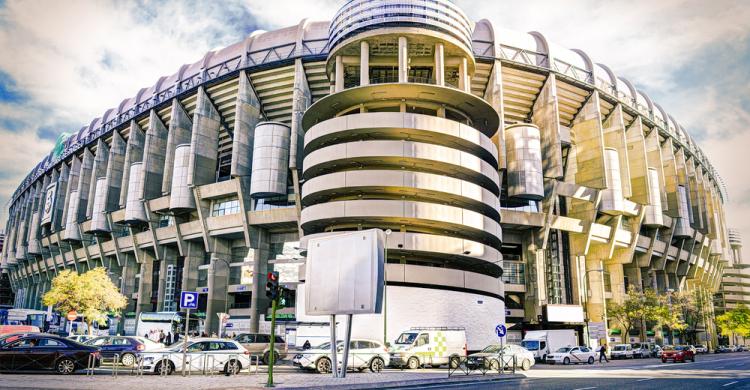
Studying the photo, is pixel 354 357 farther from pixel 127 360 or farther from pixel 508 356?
pixel 127 360

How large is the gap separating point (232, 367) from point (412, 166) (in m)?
30.5

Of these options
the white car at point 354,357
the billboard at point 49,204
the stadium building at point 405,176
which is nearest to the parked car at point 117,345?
the white car at point 354,357

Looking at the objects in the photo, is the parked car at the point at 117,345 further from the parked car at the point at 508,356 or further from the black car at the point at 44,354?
the parked car at the point at 508,356

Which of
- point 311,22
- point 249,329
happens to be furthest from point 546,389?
point 311,22

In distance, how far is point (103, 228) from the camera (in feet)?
241

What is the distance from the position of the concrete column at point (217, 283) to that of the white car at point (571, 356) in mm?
36350

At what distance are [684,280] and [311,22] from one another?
68351 millimetres

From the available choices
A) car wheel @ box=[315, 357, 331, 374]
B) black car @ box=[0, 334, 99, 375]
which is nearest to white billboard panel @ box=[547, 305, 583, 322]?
car wheel @ box=[315, 357, 331, 374]

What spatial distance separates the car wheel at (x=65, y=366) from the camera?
20702 mm

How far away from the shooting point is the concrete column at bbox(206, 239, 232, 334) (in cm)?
5970

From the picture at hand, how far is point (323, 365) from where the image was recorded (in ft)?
82.3

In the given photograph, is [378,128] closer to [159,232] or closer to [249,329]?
[249,329]

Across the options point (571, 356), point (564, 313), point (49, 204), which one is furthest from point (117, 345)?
point (49, 204)

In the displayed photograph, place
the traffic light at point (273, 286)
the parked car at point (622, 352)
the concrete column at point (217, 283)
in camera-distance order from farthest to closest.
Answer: the concrete column at point (217, 283), the parked car at point (622, 352), the traffic light at point (273, 286)
